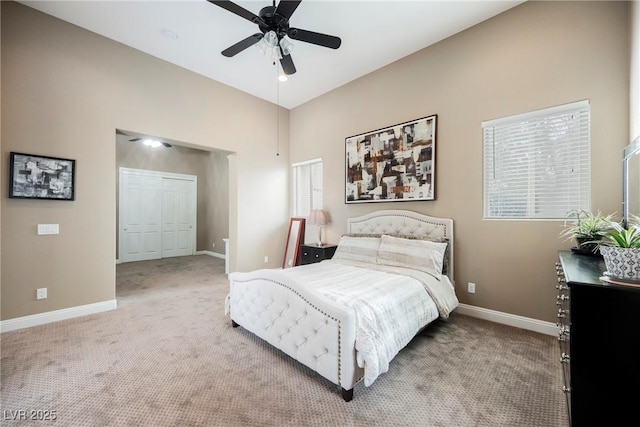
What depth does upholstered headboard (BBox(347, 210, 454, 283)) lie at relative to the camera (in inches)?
130

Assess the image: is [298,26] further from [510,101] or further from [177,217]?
[177,217]

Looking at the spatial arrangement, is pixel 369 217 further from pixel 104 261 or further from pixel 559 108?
pixel 104 261

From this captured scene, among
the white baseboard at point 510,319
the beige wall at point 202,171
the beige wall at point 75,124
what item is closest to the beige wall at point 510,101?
the white baseboard at point 510,319

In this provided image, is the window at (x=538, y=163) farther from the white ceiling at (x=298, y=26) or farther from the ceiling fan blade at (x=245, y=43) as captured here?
the ceiling fan blade at (x=245, y=43)

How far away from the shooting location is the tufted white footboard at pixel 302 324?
1741 millimetres

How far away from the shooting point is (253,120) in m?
5.09

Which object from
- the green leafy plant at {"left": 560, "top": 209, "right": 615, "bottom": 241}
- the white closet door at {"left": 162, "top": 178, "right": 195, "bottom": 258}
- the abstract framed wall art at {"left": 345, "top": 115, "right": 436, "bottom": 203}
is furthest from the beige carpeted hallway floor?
the white closet door at {"left": 162, "top": 178, "right": 195, "bottom": 258}

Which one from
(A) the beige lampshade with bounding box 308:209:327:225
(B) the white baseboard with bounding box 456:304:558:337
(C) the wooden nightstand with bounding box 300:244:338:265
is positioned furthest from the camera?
(A) the beige lampshade with bounding box 308:209:327:225

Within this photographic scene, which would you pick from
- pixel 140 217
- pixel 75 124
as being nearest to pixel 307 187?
pixel 75 124

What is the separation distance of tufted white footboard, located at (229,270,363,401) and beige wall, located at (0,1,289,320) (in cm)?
221

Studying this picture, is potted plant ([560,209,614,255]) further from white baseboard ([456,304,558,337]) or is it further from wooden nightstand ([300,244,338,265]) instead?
wooden nightstand ([300,244,338,265])

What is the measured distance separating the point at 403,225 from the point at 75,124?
4.35m

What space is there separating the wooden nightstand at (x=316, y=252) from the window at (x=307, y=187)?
2.92ft

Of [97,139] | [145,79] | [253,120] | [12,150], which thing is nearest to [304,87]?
[253,120]
